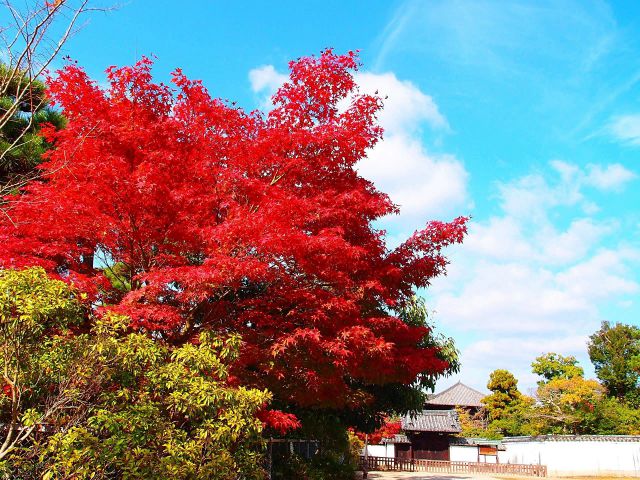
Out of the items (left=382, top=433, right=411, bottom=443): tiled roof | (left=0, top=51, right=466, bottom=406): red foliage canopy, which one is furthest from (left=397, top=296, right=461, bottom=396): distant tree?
(left=382, top=433, right=411, bottom=443): tiled roof

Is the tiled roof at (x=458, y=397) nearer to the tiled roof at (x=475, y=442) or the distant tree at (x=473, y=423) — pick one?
the distant tree at (x=473, y=423)

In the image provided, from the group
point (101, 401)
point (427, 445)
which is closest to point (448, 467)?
point (427, 445)

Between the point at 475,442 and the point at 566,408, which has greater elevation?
the point at 566,408

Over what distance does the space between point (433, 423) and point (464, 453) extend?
10.7 ft

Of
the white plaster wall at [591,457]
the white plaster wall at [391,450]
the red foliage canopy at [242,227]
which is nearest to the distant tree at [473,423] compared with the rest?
the white plaster wall at [391,450]

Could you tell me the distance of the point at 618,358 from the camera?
47.1 m

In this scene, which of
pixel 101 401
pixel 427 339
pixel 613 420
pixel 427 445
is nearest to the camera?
pixel 101 401

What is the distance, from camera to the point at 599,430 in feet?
131

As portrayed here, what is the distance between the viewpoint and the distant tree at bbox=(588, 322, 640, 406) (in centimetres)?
4578

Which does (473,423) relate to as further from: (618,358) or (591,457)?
(591,457)

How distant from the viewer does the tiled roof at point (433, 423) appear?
44.2 m

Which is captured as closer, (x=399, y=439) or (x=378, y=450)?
(x=399, y=439)

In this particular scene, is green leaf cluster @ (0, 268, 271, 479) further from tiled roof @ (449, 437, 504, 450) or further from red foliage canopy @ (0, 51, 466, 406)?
tiled roof @ (449, 437, 504, 450)

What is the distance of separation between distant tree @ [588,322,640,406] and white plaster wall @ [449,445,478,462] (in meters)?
13.7
